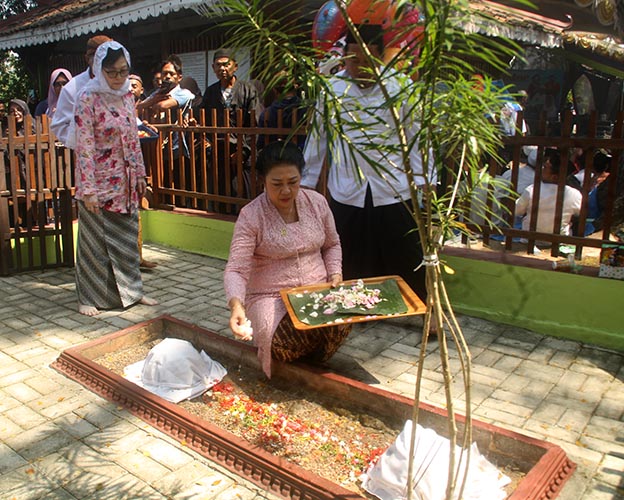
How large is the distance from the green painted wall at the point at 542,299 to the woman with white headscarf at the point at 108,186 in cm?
263

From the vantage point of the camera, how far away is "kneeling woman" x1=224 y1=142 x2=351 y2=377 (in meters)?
3.28

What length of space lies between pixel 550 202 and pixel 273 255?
2677 mm

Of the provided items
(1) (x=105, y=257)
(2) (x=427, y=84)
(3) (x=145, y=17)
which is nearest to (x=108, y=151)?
(1) (x=105, y=257)

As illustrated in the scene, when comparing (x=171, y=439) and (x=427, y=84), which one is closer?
(x=427, y=84)

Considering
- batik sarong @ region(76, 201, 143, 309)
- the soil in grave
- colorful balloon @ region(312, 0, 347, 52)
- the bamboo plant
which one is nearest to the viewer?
the bamboo plant

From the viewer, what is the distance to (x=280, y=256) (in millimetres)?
3506

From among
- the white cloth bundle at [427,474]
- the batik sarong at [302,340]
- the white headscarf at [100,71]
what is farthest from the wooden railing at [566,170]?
the white headscarf at [100,71]

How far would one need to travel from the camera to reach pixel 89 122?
4.47 metres

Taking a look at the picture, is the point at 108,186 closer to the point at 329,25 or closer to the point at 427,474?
the point at 329,25

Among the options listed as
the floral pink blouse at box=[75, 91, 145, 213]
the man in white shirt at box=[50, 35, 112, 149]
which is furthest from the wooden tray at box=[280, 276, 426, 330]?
the man in white shirt at box=[50, 35, 112, 149]

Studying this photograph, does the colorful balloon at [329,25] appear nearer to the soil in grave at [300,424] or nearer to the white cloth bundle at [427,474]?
the soil in grave at [300,424]

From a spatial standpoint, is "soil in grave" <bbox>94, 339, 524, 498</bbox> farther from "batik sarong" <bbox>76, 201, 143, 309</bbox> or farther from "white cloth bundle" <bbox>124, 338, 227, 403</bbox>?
"batik sarong" <bbox>76, 201, 143, 309</bbox>

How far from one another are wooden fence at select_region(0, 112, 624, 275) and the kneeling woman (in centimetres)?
167

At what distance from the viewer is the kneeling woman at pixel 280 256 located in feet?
10.7
